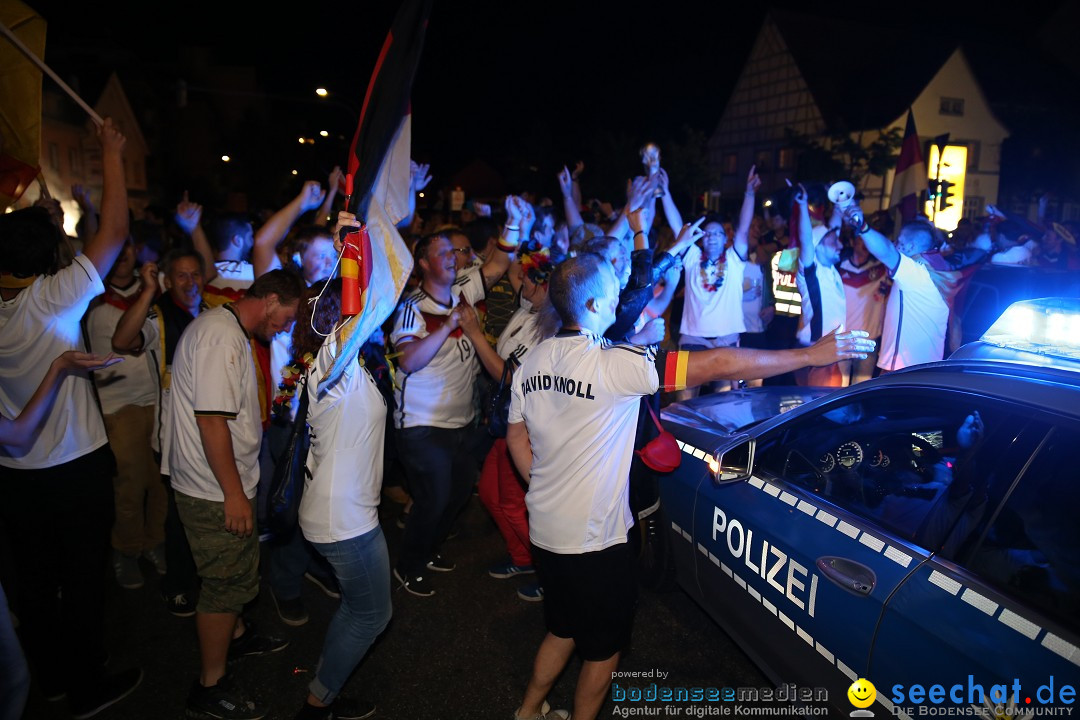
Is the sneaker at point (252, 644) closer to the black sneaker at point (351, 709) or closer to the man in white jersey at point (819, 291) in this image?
the black sneaker at point (351, 709)

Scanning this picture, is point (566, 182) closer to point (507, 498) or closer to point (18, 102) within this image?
point (507, 498)

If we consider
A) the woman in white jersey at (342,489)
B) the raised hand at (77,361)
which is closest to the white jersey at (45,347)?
the raised hand at (77,361)

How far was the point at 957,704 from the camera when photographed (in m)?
1.98

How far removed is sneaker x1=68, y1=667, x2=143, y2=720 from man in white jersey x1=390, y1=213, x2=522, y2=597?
1463 millimetres

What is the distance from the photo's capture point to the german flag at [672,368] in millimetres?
2586

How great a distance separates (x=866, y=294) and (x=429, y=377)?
15.6 feet

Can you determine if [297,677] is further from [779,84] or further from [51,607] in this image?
[779,84]

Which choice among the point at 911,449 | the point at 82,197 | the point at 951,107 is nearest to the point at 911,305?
the point at 911,449

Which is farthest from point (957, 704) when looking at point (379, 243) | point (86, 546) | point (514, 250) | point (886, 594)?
point (514, 250)

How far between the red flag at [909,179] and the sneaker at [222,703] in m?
7.77

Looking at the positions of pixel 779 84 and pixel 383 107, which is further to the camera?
pixel 779 84

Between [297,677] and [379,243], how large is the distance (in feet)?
7.70

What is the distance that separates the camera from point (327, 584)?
4289 mm

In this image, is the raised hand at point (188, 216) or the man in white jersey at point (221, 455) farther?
the raised hand at point (188, 216)
